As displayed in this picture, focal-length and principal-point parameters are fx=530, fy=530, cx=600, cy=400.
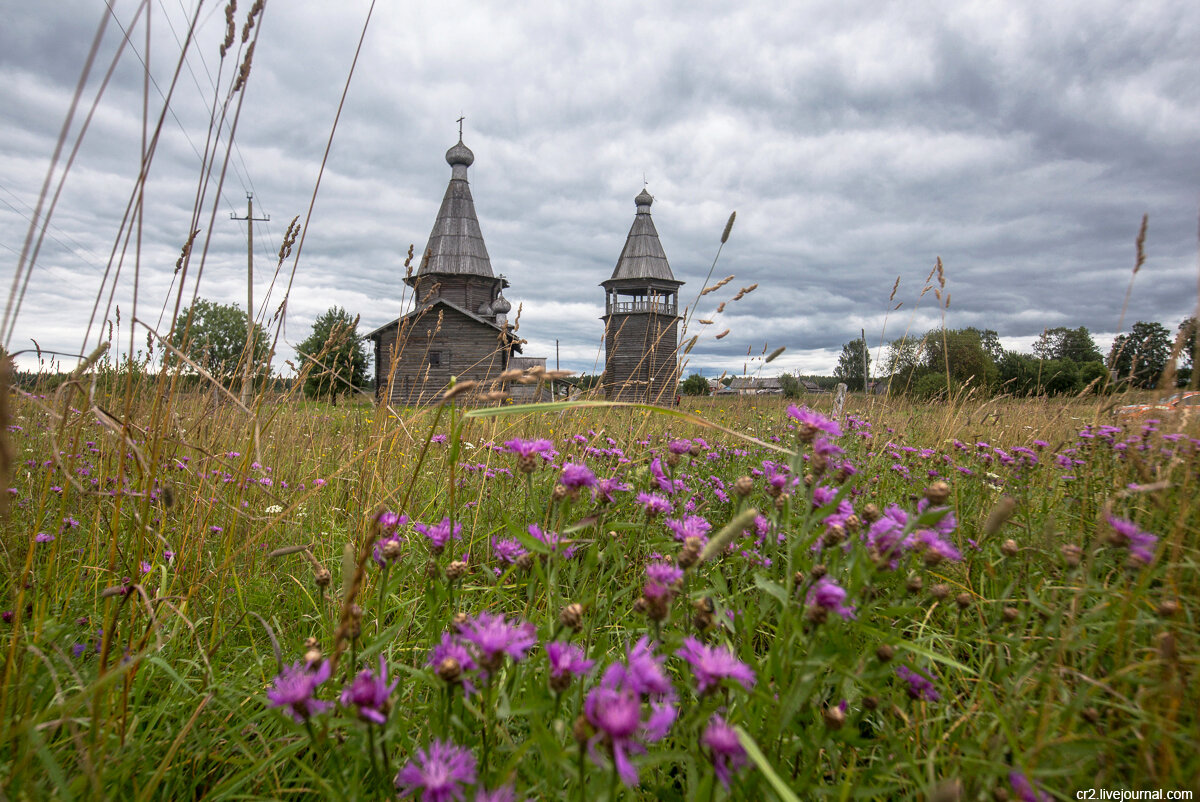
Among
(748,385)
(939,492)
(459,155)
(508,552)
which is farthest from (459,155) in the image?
(939,492)

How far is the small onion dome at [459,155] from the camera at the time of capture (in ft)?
86.0

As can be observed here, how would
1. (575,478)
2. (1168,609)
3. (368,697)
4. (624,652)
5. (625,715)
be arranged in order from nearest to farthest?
(625,715)
(368,697)
(1168,609)
(575,478)
(624,652)

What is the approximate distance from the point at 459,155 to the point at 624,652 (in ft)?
94.3

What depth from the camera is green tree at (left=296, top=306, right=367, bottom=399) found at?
2.29 m

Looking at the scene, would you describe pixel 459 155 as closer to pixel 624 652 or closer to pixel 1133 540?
pixel 624 652

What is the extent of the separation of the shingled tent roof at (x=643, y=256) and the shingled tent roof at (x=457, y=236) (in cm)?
650

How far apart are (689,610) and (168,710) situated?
1.16m

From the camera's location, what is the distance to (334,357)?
11.5 feet

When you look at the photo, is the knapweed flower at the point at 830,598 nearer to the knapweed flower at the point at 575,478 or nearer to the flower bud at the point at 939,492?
Answer: the flower bud at the point at 939,492

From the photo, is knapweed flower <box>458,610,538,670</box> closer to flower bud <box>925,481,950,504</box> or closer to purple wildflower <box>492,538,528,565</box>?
purple wildflower <box>492,538,528,565</box>

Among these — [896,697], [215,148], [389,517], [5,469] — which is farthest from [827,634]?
[215,148]

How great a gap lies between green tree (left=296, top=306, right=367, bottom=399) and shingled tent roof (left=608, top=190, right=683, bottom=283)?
495 inches

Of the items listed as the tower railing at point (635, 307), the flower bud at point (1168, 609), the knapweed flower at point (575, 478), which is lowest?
the flower bud at point (1168, 609)

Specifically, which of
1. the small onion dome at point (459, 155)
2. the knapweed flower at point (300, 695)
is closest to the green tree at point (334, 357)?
the knapweed flower at point (300, 695)
